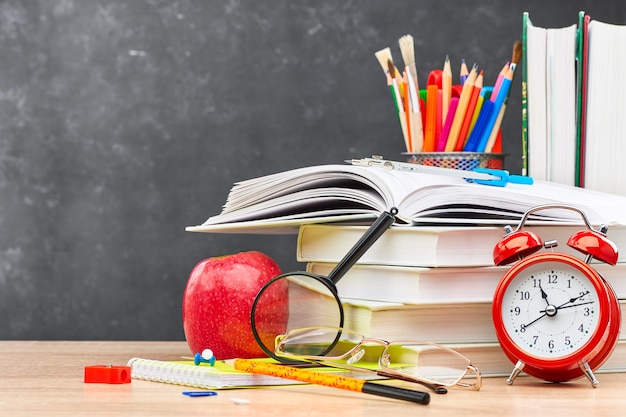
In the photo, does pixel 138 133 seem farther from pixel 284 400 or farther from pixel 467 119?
pixel 284 400

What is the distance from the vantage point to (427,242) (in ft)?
3.34

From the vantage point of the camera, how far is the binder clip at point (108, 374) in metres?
0.97

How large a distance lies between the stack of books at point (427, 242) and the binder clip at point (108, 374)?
0.24 meters

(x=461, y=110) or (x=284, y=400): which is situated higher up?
(x=461, y=110)

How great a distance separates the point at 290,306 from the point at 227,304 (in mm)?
85

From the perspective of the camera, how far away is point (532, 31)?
1.37 metres

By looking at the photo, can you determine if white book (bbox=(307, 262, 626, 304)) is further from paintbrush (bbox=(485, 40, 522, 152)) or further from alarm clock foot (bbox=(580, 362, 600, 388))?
paintbrush (bbox=(485, 40, 522, 152))

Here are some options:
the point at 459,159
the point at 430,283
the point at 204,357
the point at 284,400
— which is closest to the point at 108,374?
the point at 204,357

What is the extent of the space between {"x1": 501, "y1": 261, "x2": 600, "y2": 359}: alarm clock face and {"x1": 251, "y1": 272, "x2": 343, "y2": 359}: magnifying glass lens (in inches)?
7.3

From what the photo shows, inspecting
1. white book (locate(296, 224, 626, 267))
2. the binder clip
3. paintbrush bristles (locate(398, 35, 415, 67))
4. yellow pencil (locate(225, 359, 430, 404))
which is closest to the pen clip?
white book (locate(296, 224, 626, 267))

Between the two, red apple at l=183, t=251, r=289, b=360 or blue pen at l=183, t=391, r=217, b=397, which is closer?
blue pen at l=183, t=391, r=217, b=397

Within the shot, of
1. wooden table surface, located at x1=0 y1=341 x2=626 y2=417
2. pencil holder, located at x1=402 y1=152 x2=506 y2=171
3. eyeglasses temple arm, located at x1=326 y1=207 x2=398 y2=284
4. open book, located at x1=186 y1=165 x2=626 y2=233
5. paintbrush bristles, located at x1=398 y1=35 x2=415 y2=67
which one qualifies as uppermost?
paintbrush bristles, located at x1=398 y1=35 x2=415 y2=67

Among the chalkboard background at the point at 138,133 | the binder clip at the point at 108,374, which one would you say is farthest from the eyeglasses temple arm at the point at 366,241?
the chalkboard background at the point at 138,133

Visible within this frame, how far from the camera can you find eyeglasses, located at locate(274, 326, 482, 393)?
977mm
